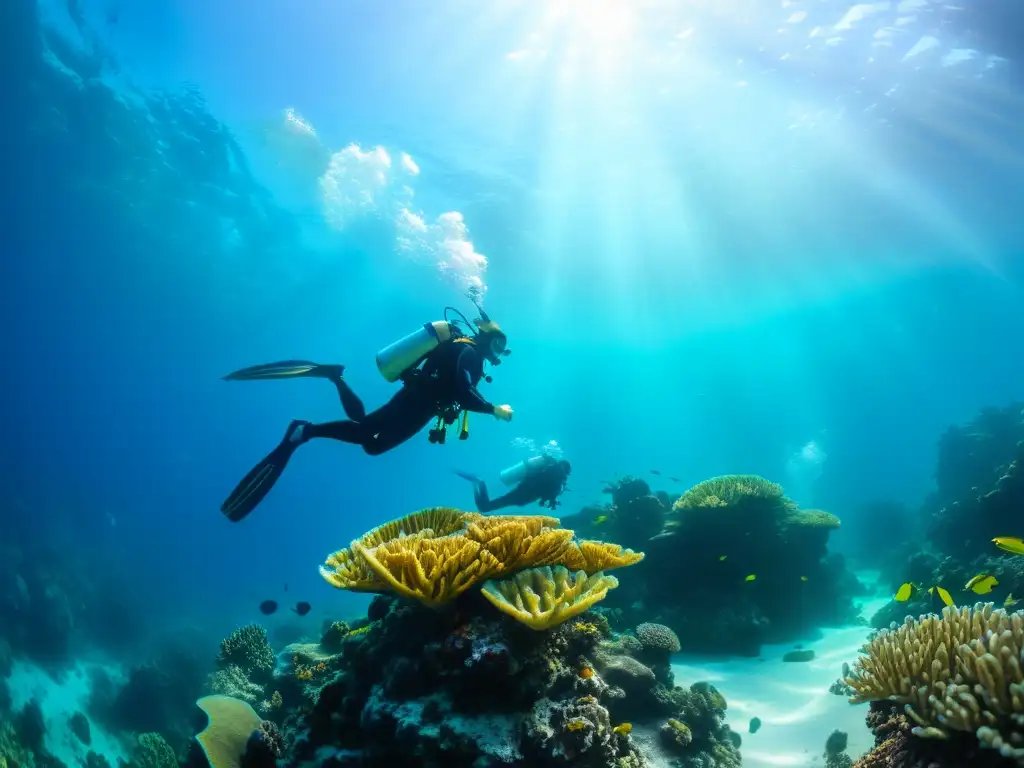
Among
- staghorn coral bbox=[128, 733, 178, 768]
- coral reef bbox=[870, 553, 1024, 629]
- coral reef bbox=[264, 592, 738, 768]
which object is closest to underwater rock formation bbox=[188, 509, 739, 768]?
coral reef bbox=[264, 592, 738, 768]

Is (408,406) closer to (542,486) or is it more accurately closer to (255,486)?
(255,486)

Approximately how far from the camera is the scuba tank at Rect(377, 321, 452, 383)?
659 centimetres

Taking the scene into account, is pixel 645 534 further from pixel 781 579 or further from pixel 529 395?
pixel 529 395

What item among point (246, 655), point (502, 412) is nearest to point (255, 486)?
point (502, 412)

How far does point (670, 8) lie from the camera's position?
64.4ft

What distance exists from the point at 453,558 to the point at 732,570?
8.45 meters

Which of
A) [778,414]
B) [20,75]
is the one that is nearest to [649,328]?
[20,75]

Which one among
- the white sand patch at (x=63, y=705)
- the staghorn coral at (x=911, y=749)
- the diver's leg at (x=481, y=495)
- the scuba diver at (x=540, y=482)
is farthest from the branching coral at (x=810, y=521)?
the white sand patch at (x=63, y=705)

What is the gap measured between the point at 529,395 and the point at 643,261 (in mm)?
49268

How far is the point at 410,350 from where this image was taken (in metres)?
6.59

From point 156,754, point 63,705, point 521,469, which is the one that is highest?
point 521,469

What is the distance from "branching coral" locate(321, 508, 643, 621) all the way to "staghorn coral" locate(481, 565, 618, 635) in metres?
0.08

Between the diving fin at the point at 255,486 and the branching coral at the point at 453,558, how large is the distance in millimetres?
2287

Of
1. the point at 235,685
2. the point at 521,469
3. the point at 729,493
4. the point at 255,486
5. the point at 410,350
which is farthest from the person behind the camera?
the point at 521,469
